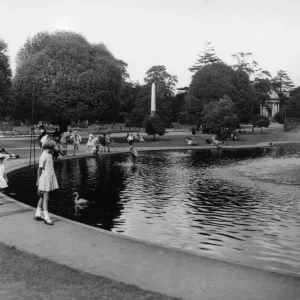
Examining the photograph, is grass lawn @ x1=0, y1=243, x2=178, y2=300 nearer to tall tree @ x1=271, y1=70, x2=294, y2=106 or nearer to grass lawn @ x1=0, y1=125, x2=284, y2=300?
grass lawn @ x1=0, y1=125, x2=284, y2=300

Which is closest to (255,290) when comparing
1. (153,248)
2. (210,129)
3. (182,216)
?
(153,248)

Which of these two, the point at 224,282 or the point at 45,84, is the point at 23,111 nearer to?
the point at 45,84

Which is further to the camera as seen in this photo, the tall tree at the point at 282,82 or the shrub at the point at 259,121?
the tall tree at the point at 282,82

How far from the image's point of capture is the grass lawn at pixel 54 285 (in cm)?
593

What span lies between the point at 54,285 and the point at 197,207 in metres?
8.27

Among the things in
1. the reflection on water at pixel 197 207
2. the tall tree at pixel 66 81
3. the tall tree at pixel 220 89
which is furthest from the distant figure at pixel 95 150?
the tall tree at pixel 220 89

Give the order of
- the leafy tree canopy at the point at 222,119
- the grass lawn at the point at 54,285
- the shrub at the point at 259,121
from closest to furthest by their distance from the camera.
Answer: the grass lawn at the point at 54,285 → the leafy tree canopy at the point at 222,119 → the shrub at the point at 259,121

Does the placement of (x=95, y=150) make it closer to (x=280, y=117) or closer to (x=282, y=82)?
(x=280, y=117)

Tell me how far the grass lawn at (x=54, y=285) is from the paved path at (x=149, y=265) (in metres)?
0.30

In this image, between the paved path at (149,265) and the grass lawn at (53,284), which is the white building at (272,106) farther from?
the grass lawn at (53,284)

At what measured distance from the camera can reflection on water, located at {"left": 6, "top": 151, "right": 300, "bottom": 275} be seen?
9.77 m

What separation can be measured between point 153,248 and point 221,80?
64333 mm

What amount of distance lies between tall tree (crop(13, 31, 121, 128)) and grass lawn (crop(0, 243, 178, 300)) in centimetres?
4301

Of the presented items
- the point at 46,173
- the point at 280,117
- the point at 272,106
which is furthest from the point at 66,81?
the point at 272,106
